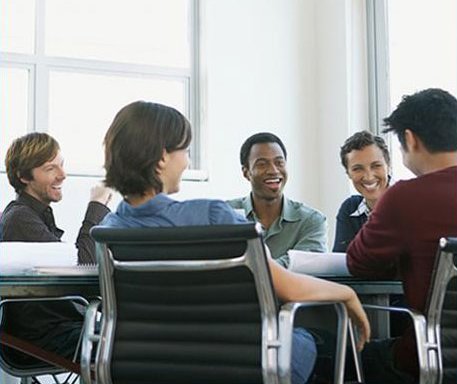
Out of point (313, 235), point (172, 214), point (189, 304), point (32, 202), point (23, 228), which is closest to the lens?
point (189, 304)

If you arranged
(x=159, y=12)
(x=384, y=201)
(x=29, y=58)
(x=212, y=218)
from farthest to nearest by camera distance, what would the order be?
(x=159, y=12) → (x=29, y=58) → (x=384, y=201) → (x=212, y=218)

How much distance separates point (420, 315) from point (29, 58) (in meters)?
3.14

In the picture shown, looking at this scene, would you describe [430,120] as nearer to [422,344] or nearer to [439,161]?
[439,161]

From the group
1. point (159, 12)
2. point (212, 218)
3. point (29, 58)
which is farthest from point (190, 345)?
point (159, 12)

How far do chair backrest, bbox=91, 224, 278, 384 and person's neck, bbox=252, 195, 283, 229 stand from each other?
5.12ft

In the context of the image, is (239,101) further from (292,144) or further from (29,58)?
Answer: (29,58)

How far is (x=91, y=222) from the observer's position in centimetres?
268

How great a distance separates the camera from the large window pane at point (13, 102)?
4.13 m

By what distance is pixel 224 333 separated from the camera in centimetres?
155

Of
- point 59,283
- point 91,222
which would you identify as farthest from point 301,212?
point 59,283

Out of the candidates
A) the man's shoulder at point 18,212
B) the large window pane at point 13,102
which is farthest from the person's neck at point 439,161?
the large window pane at point 13,102

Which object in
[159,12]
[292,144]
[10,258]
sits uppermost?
[159,12]

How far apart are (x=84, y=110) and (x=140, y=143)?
269cm

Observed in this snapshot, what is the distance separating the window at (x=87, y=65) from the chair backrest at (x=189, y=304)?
262 cm
